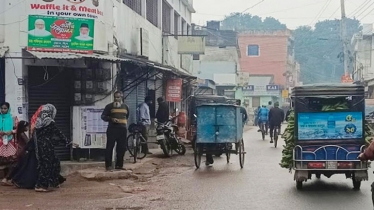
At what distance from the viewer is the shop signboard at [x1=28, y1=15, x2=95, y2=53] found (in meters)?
14.5

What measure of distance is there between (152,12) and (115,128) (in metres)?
11.3

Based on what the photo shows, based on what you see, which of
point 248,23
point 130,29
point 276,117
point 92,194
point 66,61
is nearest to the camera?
point 92,194

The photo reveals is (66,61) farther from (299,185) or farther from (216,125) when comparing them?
(299,185)

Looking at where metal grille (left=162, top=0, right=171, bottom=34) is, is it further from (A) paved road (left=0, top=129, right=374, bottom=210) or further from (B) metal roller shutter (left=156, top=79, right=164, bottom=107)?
(A) paved road (left=0, top=129, right=374, bottom=210)

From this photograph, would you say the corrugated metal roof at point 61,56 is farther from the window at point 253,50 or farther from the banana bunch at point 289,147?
the window at point 253,50

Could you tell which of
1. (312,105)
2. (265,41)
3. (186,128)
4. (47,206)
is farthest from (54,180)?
(265,41)

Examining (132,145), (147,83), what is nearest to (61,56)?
(132,145)

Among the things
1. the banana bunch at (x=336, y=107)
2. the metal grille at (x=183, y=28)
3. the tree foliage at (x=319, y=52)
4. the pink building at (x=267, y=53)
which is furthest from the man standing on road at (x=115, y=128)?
the tree foliage at (x=319, y=52)

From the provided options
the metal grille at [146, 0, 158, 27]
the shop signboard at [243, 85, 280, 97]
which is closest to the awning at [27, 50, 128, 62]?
the metal grille at [146, 0, 158, 27]

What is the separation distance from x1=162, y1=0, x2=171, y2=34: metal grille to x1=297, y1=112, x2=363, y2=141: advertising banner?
54.5ft

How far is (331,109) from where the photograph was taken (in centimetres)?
1192

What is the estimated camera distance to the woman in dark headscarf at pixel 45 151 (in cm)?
1209

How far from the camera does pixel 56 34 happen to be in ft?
47.7

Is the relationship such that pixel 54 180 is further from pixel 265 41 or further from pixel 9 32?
pixel 265 41
